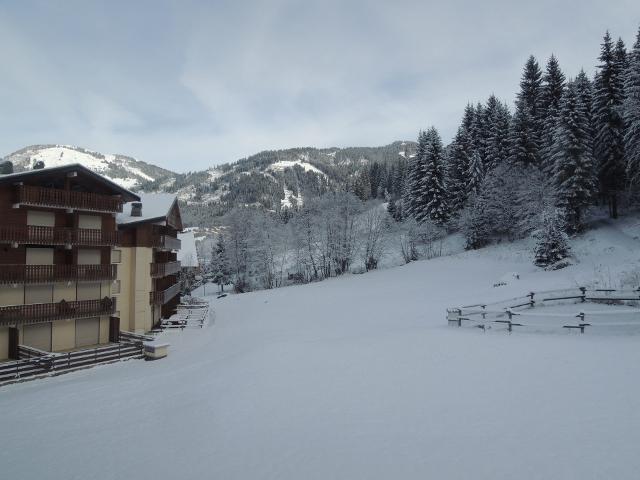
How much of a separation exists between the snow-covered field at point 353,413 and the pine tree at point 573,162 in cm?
2899

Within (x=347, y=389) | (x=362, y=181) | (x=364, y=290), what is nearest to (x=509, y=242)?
(x=364, y=290)

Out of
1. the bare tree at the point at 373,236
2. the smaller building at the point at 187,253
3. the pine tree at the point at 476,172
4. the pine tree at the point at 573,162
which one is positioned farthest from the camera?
the pine tree at the point at 476,172

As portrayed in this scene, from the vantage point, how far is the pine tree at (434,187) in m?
56.2

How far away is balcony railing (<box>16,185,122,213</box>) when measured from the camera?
805 inches

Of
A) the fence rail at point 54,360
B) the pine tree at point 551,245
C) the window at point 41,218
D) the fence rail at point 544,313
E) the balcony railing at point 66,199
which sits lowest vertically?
the fence rail at point 54,360

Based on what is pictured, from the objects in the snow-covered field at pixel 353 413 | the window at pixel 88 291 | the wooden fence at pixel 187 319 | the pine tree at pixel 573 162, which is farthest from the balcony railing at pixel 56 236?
the pine tree at pixel 573 162

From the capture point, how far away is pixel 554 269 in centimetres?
3234

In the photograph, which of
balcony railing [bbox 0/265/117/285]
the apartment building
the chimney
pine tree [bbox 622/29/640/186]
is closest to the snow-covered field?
the apartment building

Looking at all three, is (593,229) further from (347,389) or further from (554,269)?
(347,389)

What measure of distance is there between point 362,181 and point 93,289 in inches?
4320

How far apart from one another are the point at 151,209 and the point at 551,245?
34.6 meters

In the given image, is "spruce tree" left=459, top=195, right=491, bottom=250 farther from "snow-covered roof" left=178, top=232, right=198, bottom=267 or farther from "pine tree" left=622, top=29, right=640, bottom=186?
"snow-covered roof" left=178, top=232, right=198, bottom=267

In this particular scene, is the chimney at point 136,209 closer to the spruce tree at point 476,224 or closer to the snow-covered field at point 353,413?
the snow-covered field at point 353,413

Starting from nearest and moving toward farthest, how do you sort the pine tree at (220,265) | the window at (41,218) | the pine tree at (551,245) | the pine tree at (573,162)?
the window at (41,218)
the pine tree at (551,245)
the pine tree at (573,162)
the pine tree at (220,265)
